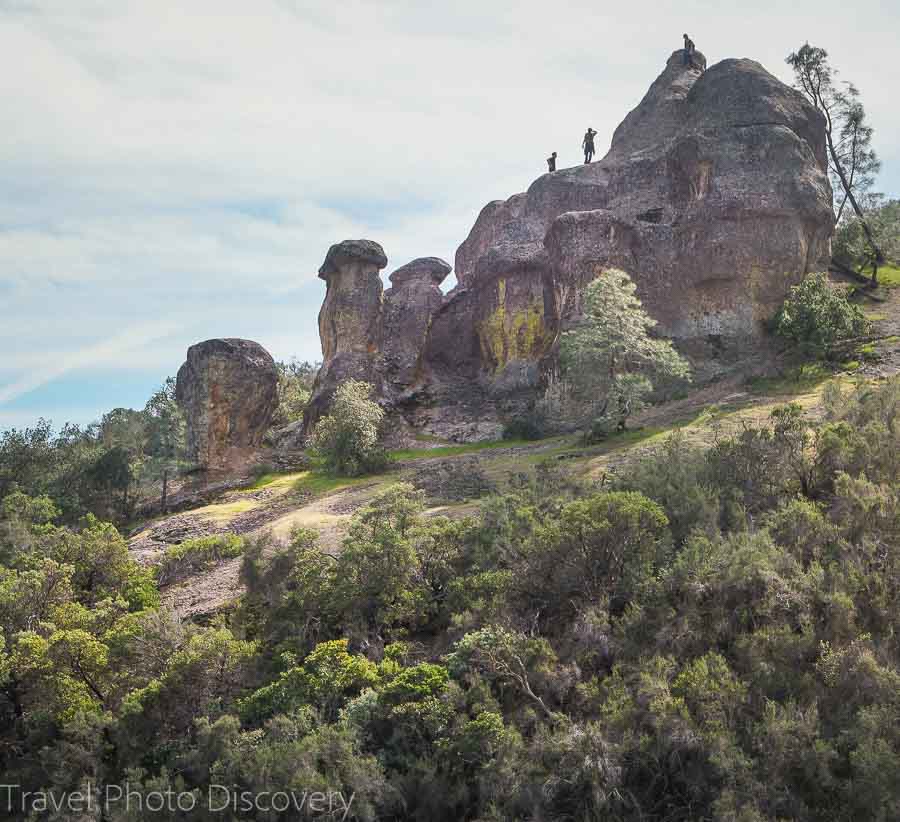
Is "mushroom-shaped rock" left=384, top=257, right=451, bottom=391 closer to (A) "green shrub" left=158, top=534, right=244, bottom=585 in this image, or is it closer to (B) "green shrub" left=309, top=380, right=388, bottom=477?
(B) "green shrub" left=309, top=380, right=388, bottom=477

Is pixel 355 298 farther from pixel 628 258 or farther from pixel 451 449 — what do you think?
pixel 628 258

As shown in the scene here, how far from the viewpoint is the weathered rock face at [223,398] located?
3872cm

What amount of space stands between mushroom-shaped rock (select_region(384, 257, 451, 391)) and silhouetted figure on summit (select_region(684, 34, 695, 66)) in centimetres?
2070

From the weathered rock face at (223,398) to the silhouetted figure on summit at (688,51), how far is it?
111 ft

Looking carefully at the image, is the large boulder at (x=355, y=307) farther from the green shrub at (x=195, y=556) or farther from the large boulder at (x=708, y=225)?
the green shrub at (x=195, y=556)

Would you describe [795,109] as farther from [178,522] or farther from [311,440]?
[178,522]

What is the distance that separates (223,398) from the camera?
3912 cm

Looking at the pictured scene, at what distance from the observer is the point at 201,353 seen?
3916 centimetres

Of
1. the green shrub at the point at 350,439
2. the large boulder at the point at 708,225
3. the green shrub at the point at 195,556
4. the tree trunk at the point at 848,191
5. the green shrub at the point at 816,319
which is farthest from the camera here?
the tree trunk at the point at 848,191

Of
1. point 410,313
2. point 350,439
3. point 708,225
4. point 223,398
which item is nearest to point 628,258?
point 708,225

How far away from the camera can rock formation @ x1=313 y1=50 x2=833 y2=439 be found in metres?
37.1

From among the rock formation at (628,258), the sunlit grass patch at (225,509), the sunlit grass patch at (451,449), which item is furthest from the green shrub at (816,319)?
the sunlit grass patch at (225,509)

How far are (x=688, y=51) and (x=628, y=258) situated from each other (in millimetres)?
19915

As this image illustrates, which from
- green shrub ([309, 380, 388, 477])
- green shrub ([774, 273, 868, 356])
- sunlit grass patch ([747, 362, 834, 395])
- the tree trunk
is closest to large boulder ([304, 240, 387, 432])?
green shrub ([309, 380, 388, 477])
